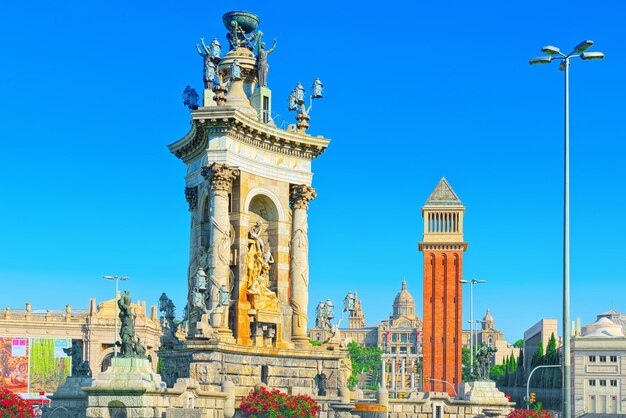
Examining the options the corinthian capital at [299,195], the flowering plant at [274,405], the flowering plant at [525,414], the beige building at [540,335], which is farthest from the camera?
the beige building at [540,335]

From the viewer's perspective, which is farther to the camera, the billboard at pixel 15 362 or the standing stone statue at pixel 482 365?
the billboard at pixel 15 362

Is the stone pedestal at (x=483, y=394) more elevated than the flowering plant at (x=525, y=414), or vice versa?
the stone pedestal at (x=483, y=394)

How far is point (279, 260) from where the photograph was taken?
146 ft

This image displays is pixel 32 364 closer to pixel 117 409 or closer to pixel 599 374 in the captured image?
pixel 599 374

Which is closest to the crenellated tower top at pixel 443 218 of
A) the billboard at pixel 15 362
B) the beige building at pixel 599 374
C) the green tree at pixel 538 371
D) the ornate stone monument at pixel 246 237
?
the beige building at pixel 599 374

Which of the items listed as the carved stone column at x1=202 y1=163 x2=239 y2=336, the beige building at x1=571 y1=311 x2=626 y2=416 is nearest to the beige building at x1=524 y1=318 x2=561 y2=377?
the beige building at x1=571 y1=311 x2=626 y2=416

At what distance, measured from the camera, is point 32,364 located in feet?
416

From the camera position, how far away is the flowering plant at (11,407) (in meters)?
41.0

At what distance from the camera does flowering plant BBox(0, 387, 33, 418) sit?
41.0 m

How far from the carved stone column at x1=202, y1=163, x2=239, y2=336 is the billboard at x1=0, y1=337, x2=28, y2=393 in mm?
91841

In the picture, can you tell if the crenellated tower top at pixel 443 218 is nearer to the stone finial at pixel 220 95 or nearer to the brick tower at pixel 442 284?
the brick tower at pixel 442 284

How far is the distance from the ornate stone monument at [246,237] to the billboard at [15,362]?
88.2 m

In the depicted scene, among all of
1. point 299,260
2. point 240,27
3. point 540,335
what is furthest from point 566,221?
point 540,335

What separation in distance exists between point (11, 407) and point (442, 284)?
93.3 metres
